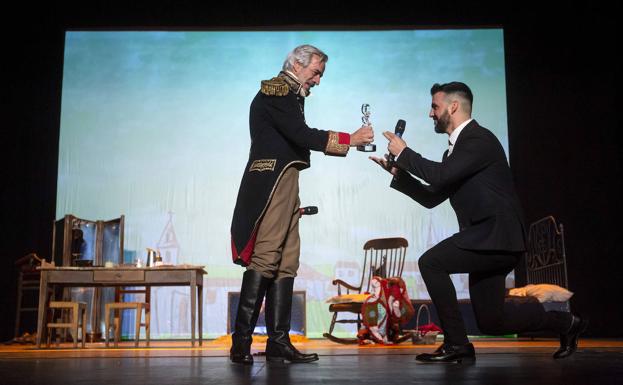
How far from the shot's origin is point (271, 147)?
2.84m

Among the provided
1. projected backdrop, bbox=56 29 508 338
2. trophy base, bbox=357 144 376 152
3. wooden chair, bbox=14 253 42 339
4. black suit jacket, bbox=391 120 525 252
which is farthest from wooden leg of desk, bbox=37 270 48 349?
black suit jacket, bbox=391 120 525 252

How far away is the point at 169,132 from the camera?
7387 mm

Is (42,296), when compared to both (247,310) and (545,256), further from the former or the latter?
(545,256)

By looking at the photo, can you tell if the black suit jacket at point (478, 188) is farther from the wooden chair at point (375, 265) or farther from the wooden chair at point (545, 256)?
the wooden chair at point (545, 256)

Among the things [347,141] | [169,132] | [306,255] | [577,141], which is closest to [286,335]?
[347,141]

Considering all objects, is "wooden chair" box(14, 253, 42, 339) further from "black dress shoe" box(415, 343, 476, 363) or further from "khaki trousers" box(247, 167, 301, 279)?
"black dress shoe" box(415, 343, 476, 363)

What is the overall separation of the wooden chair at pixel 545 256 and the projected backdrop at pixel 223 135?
2.55ft

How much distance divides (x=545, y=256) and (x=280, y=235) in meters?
4.94

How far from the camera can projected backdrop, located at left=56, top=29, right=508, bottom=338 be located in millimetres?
7102

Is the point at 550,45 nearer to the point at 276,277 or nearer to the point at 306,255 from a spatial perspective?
the point at 306,255

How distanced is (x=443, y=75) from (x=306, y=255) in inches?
97.5

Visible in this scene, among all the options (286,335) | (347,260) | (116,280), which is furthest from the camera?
(347,260)

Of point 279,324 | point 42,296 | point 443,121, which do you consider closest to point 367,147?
point 443,121

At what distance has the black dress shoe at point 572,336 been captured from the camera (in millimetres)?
2732
